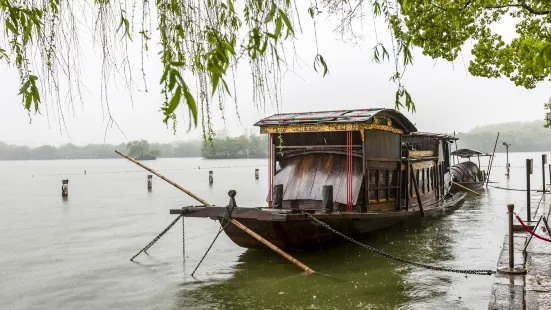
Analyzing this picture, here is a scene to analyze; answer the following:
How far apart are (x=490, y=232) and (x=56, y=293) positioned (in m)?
13.5

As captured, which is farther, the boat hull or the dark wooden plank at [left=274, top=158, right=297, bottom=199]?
the dark wooden plank at [left=274, top=158, right=297, bottom=199]

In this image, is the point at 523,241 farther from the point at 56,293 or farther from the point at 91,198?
the point at 91,198

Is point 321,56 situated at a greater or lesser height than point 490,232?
greater

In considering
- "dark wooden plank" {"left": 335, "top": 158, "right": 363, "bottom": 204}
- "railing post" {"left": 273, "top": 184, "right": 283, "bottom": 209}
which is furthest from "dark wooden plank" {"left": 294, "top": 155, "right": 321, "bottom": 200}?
"dark wooden plank" {"left": 335, "top": 158, "right": 363, "bottom": 204}

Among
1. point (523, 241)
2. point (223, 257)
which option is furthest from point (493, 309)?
point (223, 257)

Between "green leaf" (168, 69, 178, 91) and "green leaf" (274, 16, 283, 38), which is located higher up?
"green leaf" (274, 16, 283, 38)

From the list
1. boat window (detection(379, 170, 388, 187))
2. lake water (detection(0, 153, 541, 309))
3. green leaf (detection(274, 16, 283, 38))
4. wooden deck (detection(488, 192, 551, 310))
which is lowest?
lake water (detection(0, 153, 541, 309))

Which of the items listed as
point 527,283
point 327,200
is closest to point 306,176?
point 327,200

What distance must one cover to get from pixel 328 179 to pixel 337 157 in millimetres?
695

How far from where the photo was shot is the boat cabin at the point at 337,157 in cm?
1272

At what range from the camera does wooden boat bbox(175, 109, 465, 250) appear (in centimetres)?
1127

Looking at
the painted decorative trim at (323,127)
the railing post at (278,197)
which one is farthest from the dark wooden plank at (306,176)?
the painted decorative trim at (323,127)

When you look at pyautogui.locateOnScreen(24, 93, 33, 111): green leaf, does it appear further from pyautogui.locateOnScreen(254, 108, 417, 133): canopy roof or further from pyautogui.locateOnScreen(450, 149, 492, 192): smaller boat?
pyautogui.locateOnScreen(450, 149, 492, 192): smaller boat

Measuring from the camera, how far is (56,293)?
973 centimetres
